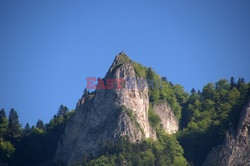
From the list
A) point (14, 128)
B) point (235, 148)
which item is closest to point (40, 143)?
point (14, 128)

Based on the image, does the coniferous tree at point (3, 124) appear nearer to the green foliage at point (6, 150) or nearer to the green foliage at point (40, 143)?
the green foliage at point (40, 143)

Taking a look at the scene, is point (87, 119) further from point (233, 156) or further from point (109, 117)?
point (233, 156)

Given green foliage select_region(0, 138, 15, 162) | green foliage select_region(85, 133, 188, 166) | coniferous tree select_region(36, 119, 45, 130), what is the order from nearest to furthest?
green foliage select_region(85, 133, 188, 166) < green foliage select_region(0, 138, 15, 162) < coniferous tree select_region(36, 119, 45, 130)

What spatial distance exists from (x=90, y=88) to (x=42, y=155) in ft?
48.7

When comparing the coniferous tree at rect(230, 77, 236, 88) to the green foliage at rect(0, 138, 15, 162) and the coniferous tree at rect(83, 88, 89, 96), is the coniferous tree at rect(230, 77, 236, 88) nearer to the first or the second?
the coniferous tree at rect(83, 88, 89, 96)

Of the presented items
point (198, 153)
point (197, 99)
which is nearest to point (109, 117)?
point (198, 153)

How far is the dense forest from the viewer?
139 metres

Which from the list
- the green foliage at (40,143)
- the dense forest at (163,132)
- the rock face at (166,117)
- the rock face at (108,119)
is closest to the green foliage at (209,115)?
the dense forest at (163,132)

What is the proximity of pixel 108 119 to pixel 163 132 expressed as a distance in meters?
11.0

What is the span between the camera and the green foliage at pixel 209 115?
14312cm

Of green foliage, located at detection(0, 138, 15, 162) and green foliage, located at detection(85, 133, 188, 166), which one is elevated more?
green foliage, located at detection(0, 138, 15, 162)

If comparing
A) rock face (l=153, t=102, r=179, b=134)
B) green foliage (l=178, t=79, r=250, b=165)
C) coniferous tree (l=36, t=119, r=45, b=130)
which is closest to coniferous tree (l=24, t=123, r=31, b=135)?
coniferous tree (l=36, t=119, r=45, b=130)

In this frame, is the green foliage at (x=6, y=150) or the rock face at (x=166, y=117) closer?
the green foliage at (x=6, y=150)

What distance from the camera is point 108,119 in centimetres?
14550
